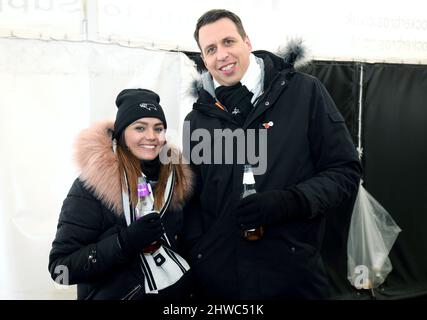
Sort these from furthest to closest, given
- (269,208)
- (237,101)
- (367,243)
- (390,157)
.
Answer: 1. (390,157)
2. (367,243)
3. (237,101)
4. (269,208)

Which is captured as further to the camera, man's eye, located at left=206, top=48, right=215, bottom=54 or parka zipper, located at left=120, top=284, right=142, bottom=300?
man's eye, located at left=206, top=48, right=215, bottom=54

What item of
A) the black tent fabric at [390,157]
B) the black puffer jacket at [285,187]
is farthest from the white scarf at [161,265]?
the black tent fabric at [390,157]

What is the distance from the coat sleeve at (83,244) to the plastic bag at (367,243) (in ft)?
8.25

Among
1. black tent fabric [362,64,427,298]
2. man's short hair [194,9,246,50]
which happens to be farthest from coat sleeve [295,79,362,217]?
black tent fabric [362,64,427,298]

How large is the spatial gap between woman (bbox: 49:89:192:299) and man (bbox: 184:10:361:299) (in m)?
0.15

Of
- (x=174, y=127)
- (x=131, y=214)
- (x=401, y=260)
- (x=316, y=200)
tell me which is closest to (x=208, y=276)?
(x=131, y=214)

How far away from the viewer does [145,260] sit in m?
1.73

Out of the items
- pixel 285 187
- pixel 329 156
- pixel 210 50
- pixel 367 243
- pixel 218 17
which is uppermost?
pixel 218 17

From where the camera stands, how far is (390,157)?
12.0 ft

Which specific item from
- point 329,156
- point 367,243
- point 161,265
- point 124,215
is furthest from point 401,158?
point 124,215

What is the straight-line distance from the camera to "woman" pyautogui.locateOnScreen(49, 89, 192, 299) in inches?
63.2

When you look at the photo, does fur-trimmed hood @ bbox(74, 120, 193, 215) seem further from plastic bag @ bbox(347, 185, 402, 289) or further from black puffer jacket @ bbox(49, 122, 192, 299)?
plastic bag @ bbox(347, 185, 402, 289)

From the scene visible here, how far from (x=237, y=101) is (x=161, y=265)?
0.85 metres

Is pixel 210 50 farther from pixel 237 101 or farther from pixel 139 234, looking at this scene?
pixel 139 234
